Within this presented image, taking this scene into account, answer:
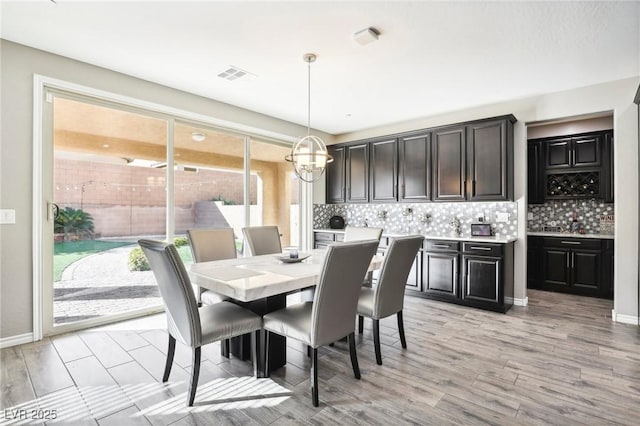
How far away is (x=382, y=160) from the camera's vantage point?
17.0 feet

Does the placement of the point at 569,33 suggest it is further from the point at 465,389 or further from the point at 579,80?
the point at 465,389

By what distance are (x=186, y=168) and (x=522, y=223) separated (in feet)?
13.9

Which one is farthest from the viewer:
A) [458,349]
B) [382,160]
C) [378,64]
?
[382,160]

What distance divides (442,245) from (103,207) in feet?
13.1

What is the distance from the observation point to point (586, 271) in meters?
4.61

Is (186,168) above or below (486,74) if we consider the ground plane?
below

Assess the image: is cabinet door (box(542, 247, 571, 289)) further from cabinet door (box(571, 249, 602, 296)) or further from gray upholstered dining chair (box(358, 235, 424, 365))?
gray upholstered dining chair (box(358, 235, 424, 365))

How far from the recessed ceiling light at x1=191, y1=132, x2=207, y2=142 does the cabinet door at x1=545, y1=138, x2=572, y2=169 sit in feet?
16.8

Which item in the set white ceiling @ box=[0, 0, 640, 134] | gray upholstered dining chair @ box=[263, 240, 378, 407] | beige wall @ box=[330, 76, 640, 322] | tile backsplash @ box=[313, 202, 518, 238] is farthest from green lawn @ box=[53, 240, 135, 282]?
beige wall @ box=[330, 76, 640, 322]

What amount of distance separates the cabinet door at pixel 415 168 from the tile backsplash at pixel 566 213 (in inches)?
84.1

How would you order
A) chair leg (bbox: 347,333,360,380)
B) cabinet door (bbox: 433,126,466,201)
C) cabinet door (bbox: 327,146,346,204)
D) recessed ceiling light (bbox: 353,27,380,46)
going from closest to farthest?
chair leg (bbox: 347,333,360,380) < recessed ceiling light (bbox: 353,27,380,46) < cabinet door (bbox: 433,126,466,201) < cabinet door (bbox: 327,146,346,204)

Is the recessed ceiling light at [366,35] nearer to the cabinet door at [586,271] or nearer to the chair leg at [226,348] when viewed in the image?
the chair leg at [226,348]

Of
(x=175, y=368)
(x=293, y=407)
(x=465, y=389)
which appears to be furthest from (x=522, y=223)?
(x=175, y=368)

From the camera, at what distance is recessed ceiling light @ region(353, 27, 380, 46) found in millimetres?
2482
